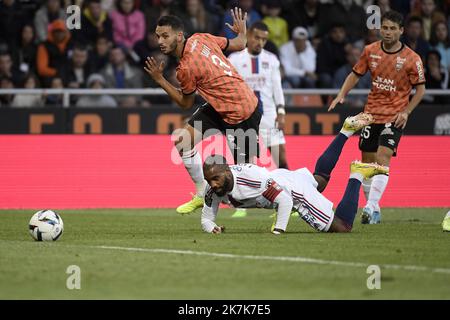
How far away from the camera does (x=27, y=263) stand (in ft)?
29.4

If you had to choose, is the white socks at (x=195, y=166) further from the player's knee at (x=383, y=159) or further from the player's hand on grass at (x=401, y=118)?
the player's hand on grass at (x=401, y=118)

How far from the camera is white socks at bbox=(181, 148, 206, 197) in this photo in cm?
1288

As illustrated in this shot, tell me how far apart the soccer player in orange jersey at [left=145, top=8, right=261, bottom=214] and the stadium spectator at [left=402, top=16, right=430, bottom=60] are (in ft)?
29.4

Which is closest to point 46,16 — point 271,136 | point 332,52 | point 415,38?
point 332,52

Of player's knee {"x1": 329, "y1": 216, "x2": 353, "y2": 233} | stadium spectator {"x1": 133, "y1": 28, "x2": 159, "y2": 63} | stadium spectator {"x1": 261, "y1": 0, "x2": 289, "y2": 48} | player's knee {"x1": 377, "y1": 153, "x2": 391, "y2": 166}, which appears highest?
stadium spectator {"x1": 261, "y1": 0, "x2": 289, "y2": 48}

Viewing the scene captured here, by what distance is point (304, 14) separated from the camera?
70.4ft

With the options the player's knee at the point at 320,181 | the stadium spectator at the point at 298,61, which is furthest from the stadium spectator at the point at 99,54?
the player's knee at the point at 320,181

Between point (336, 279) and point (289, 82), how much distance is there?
12.7 metres

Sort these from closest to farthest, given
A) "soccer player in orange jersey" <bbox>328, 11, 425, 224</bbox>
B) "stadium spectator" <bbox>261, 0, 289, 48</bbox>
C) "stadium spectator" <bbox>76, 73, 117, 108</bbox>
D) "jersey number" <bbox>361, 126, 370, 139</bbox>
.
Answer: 1. "soccer player in orange jersey" <bbox>328, 11, 425, 224</bbox>
2. "jersey number" <bbox>361, 126, 370, 139</bbox>
3. "stadium spectator" <bbox>76, 73, 117, 108</bbox>
4. "stadium spectator" <bbox>261, 0, 289, 48</bbox>

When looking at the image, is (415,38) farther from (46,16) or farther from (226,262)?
(226,262)

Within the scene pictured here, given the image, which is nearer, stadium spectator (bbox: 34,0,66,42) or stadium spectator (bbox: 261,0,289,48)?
stadium spectator (bbox: 34,0,66,42)

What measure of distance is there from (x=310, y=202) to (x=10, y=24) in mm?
10894

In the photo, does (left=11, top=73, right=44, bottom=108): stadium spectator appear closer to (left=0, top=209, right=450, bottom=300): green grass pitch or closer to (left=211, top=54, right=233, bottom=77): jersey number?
(left=0, top=209, right=450, bottom=300): green grass pitch

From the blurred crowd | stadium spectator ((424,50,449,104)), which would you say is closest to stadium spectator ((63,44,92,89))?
the blurred crowd
